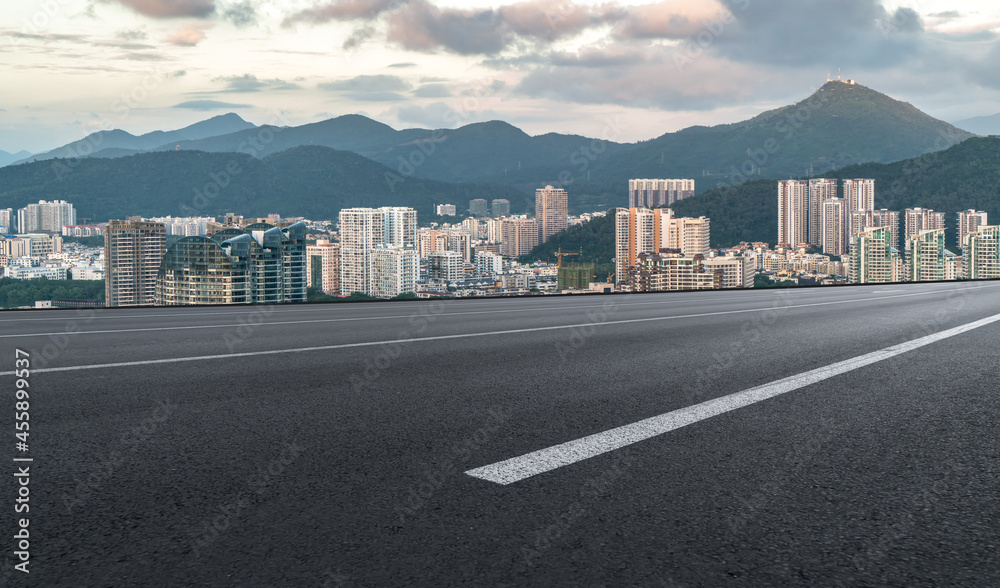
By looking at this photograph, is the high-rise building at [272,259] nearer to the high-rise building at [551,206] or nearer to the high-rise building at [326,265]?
the high-rise building at [326,265]

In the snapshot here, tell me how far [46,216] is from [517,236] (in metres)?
64.6

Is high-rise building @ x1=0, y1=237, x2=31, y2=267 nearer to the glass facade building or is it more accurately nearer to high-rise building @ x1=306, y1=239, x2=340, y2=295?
high-rise building @ x1=306, y1=239, x2=340, y2=295

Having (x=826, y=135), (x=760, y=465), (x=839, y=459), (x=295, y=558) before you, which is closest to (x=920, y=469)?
(x=839, y=459)

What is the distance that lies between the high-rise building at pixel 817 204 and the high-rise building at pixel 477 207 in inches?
2770

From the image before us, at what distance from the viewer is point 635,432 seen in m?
3.73

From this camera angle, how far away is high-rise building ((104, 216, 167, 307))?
30281 mm

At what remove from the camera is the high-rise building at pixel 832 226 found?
95.0 m

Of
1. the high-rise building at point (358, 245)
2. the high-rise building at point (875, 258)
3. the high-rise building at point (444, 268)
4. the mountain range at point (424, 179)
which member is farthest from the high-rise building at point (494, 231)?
the high-rise building at point (875, 258)

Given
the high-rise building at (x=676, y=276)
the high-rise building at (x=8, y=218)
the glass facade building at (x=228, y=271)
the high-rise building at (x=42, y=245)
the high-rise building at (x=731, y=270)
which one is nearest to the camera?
the glass facade building at (x=228, y=271)

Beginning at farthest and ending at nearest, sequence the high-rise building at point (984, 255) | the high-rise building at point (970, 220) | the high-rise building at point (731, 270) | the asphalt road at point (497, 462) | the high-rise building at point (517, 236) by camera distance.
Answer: the high-rise building at point (517, 236)
the high-rise building at point (970, 220)
the high-rise building at point (731, 270)
the high-rise building at point (984, 255)
the asphalt road at point (497, 462)

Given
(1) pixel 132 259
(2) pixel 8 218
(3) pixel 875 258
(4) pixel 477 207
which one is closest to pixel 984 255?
(3) pixel 875 258

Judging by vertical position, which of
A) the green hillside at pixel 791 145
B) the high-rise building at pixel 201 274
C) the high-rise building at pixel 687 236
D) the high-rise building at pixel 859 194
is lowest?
the high-rise building at pixel 201 274

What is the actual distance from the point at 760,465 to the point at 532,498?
43.4 inches

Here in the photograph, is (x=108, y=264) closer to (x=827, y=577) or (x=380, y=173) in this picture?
(x=827, y=577)
